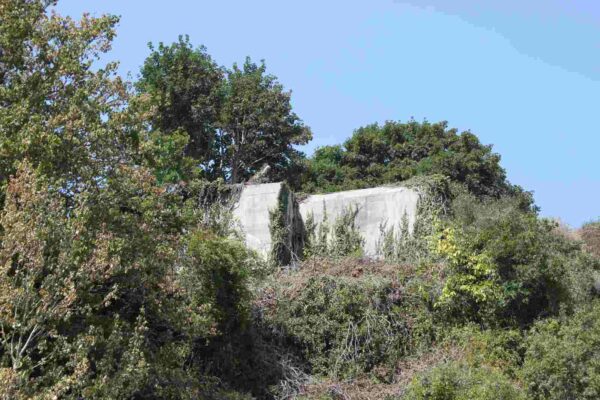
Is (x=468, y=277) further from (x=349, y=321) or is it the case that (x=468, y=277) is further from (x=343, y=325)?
(x=343, y=325)

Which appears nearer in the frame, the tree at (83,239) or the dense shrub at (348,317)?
the tree at (83,239)

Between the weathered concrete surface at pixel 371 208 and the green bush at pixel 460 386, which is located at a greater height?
the weathered concrete surface at pixel 371 208

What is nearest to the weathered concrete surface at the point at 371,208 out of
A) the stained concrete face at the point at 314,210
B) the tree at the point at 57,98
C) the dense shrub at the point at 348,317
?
the stained concrete face at the point at 314,210

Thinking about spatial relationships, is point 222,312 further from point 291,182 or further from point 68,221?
point 291,182

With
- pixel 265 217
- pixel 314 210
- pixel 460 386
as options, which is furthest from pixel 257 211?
pixel 460 386

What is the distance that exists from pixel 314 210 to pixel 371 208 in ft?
4.88

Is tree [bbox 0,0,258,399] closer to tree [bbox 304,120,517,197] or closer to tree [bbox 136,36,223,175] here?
tree [bbox 136,36,223,175]

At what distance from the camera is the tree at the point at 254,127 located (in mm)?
31094

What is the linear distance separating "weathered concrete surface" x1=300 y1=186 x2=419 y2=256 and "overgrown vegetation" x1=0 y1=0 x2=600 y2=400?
25 cm

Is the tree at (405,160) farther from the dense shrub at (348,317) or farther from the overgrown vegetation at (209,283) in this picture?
the dense shrub at (348,317)

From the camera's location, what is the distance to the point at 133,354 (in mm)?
11734

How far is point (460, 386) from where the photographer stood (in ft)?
49.1

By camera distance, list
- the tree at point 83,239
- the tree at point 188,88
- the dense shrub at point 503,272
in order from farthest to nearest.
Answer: the tree at point 188,88
the dense shrub at point 503,272
the tree at point 83,239

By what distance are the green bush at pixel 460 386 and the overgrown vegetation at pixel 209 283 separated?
0.04 m
